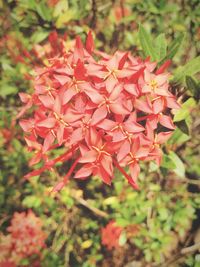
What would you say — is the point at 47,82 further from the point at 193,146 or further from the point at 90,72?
the point at 193,146

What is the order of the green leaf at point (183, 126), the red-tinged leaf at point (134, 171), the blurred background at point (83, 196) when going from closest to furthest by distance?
the red-tinged leaf at point (134, 171) < the green leaf at point (183, 126) < the blurred background at point (83, 196)

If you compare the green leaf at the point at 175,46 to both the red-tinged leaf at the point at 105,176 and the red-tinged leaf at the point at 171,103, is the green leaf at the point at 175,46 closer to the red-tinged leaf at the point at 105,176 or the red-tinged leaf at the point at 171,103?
the red-tinged leaf at the point at 171,103

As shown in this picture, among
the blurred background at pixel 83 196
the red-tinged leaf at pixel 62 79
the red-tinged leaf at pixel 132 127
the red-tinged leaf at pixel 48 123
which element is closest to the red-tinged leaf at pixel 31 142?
the red-tinged leaf at pixel 48 123

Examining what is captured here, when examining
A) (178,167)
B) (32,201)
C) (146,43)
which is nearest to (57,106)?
(146,43)

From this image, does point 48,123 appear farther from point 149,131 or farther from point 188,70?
point 188,70

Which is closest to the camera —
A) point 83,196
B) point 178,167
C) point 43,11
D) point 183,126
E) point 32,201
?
point 183,126

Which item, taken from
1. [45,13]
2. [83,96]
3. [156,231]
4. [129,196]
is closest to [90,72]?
[83,96]

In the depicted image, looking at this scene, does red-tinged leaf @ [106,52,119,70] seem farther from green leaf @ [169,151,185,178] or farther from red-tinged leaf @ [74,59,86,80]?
green leaf @ [169,151,185,178]
